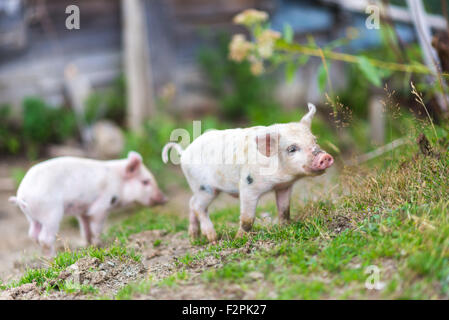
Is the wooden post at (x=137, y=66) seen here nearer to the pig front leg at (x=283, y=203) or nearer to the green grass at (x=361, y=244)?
the green grass at (x=361, y=244)

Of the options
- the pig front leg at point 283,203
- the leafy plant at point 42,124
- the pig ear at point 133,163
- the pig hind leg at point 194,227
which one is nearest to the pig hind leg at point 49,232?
the pig ear at point 133,163

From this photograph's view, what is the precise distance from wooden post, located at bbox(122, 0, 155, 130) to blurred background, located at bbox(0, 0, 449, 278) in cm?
2

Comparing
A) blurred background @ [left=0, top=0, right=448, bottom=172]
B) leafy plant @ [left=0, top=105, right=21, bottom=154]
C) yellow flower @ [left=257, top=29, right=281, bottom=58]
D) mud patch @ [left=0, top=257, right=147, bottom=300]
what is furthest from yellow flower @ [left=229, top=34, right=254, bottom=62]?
leafy plant @ [left=0, top=105, right=21, bottom=154]

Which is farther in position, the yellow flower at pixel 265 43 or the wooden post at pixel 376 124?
the wooden post at pixel 376 124

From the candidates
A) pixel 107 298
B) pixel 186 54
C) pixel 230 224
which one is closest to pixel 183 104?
pixel 186 54

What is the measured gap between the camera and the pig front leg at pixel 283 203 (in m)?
4.71

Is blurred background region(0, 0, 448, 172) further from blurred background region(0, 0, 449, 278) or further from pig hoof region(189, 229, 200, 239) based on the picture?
pig hoof region(189, 229, 200, 239)

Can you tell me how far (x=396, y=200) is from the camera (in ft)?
14.3

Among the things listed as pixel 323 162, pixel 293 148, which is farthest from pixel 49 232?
pixel 323 162

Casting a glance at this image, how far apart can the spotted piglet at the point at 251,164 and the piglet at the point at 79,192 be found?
119 cm

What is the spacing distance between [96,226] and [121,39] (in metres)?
7.30

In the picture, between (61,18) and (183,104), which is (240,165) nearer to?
(183,104)

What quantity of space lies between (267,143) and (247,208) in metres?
0.59
